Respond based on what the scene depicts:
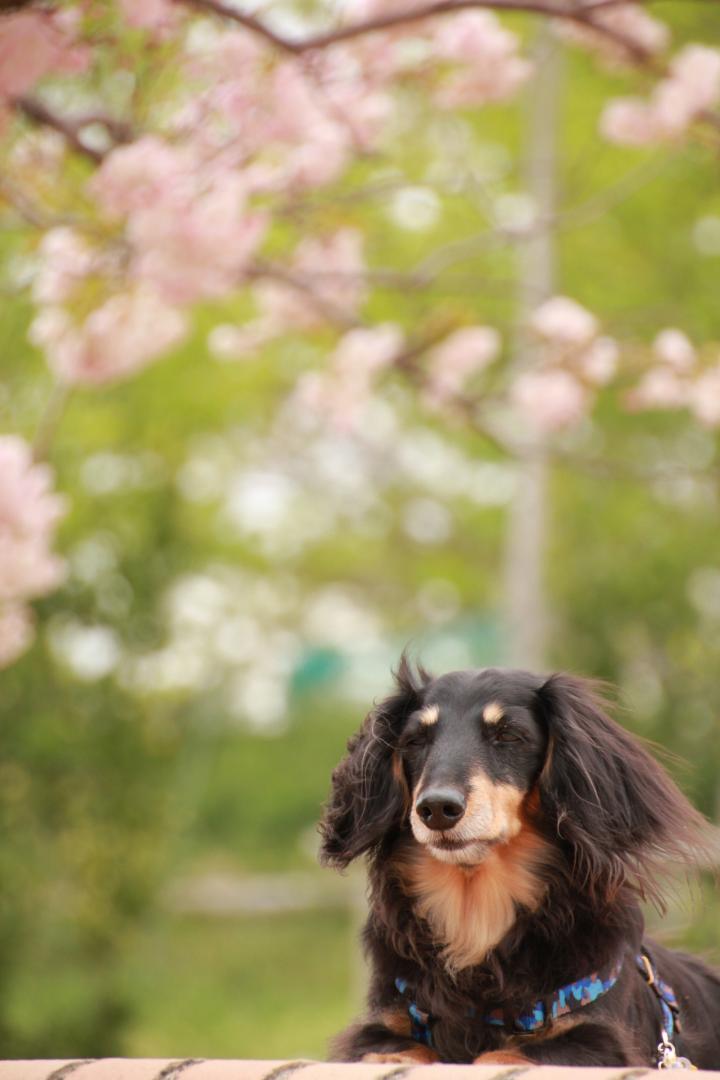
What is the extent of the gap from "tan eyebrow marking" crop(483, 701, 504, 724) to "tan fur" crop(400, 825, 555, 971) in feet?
0.74

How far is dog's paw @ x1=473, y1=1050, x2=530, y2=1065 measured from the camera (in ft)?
7.55

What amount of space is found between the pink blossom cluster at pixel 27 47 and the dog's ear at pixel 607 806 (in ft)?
5.11

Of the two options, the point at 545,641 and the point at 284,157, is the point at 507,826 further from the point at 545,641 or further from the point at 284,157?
the point at 545,641

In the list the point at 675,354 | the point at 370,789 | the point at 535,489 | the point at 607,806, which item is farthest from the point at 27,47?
the point at 535,489

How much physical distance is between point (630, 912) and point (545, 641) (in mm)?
5349

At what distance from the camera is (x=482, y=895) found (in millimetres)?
2697

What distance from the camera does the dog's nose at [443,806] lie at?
2.48m

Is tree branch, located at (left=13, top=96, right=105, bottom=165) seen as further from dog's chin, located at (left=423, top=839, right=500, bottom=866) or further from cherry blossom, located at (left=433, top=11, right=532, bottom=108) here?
dog's chin, located at (left=423, top=839, right=500, bottom=866)

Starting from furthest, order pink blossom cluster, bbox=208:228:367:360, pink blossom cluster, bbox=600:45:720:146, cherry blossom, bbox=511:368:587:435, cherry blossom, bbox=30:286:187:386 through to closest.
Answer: cherry blossom, bbox=511:368:587:435, pink blossom cluster, bbox=208:228:367:360, pink blossom cluster, bbox=600:45:720:146, cherry blossom, bbox=30:286:187:386

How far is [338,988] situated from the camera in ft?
35.6

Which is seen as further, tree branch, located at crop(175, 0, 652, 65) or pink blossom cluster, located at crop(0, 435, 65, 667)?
pink blossom cluster, located at crop(0, 435, 65, 667)

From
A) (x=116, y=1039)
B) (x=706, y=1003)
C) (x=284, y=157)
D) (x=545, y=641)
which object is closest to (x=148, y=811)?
(x=116, y=1039)

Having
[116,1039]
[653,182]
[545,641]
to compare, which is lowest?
[116,1039]

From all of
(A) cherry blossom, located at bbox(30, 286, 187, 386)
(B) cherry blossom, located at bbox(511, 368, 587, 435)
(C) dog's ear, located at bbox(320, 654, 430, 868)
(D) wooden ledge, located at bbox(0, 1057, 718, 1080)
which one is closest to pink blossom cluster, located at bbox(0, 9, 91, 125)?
(A) cherry blossom, located at bbox(30, 286, 187, 386)
